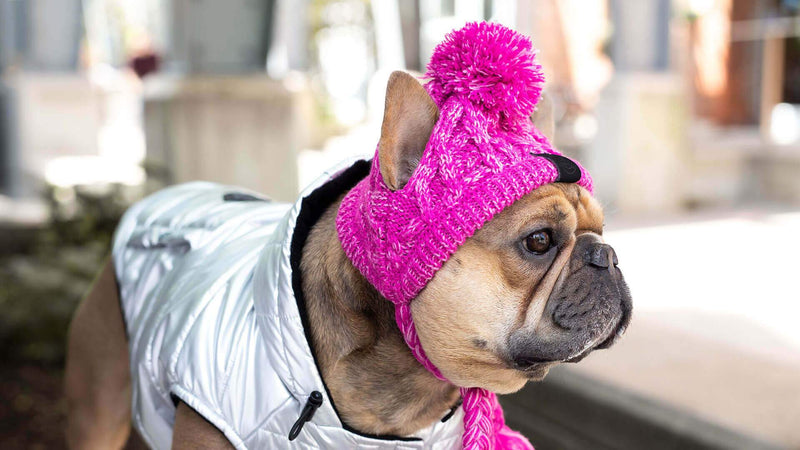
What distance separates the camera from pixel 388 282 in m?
1.80

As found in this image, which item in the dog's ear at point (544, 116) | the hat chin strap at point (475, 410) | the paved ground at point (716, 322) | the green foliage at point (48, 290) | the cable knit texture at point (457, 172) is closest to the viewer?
the cable knit texture at point (457, 172)

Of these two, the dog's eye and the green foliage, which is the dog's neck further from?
the green foliage

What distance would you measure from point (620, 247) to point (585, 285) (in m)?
5.66

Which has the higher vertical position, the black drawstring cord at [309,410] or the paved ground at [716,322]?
the black drawstring cord at [309,410]

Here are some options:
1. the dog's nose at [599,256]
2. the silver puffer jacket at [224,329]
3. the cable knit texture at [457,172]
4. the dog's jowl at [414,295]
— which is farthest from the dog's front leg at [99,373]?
the dog's nose at [599,256]

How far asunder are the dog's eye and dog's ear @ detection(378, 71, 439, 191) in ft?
1.05

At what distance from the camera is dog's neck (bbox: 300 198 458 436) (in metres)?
1.94

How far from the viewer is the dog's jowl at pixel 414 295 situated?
5.79 feet

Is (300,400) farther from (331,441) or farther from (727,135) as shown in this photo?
(727,135)

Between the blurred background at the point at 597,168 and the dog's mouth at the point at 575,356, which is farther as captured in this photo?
the blurred background at the point at 597,168

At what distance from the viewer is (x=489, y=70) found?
1794 millimetres

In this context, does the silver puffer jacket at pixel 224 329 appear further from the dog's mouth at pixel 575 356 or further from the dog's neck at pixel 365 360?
the dog's mouth at pixel 575 356

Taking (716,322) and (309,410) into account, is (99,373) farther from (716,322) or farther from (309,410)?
(716,322)

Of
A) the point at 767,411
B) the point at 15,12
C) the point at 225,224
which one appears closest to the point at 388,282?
the point at 225,224
